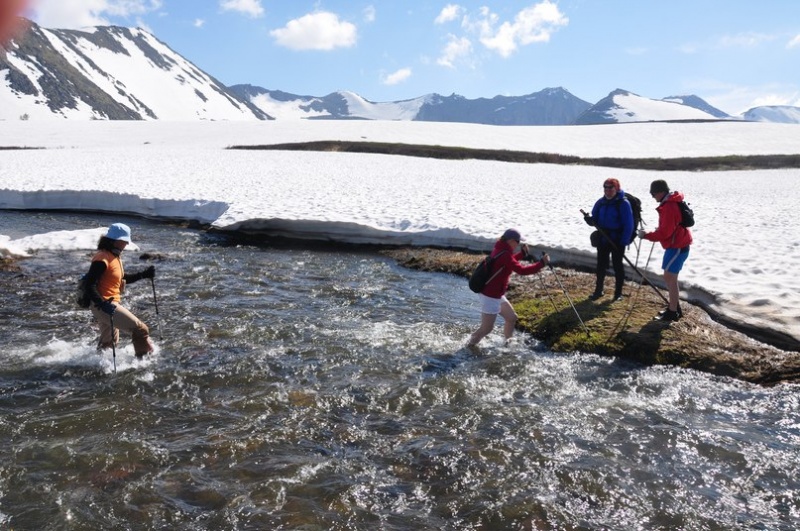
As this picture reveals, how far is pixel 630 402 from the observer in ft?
26.5

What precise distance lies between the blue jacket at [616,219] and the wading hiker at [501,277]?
8.31 ft

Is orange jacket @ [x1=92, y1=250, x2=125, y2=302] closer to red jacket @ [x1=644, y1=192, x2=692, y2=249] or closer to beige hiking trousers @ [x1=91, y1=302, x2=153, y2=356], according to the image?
beige hiking trousers @ [x1=91, y1=302, x2=153, y2=356]

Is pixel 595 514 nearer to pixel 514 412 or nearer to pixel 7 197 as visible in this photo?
pixel 514 412

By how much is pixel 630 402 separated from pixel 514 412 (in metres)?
1.75

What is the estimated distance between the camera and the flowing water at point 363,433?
18.8 ft

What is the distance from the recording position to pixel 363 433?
716 centimetres

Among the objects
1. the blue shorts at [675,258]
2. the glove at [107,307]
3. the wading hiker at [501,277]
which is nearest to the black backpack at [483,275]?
the wading hiker at [501,277]

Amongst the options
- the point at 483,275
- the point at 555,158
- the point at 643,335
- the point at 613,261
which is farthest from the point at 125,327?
the point at 555,158

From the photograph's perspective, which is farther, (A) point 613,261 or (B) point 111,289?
(A) point 613,261

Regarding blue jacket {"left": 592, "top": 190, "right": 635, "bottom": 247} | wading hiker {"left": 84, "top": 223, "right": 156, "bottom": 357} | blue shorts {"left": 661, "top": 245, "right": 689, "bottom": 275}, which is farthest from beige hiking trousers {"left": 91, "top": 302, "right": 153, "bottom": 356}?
blue shorts {"left": 661, "top": 245, "right": 689, "bottom": 275}

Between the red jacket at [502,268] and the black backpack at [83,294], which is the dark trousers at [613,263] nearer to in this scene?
the red jacket at [502,268]

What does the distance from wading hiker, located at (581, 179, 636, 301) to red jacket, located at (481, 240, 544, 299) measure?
2.53m

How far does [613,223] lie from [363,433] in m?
7.37

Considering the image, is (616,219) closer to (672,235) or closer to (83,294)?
(672,235)
